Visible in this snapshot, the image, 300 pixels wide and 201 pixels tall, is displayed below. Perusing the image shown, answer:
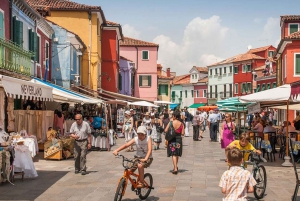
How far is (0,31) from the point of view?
15.6 m

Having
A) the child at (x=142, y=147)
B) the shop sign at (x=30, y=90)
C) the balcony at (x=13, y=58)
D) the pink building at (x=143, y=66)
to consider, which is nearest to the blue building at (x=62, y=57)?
the balcony at (x=13, y=58)

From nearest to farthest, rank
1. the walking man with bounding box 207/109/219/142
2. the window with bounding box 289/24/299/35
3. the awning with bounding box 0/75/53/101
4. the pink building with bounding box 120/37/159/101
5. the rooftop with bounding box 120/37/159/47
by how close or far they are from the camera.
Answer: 1. the awning with bounding box 0/75/53/101
2. the walking man with bounding box 207/109/219/142
3. the window with bounding box 289/24/299/35
4. the rooftop with bounding box 120/37/159/47
5. the pink building with bounding box 120/37/159/101

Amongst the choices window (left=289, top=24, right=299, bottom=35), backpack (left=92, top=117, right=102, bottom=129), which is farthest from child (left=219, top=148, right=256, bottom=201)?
window (left=289, top=24, right=299, bottom=35)

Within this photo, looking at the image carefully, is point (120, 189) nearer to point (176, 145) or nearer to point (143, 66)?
point (176, 145)

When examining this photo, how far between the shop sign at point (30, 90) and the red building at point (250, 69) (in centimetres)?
4892

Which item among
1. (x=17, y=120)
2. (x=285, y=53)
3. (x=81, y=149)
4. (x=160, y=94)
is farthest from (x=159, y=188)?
(x=160, y=94)

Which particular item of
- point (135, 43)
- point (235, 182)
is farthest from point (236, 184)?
point (135, 43)

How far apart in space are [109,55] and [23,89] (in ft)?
83.9

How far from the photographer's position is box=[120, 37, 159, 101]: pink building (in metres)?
55.9

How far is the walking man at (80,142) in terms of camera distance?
12.3 metres

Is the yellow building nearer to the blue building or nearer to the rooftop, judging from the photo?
the blue building

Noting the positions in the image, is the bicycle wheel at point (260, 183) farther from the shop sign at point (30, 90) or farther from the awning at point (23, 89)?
the shop sign at point (30, 90)

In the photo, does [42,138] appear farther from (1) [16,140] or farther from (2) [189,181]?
(2) [189,181]

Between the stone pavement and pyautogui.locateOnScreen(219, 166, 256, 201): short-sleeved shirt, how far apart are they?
3.62 metres
